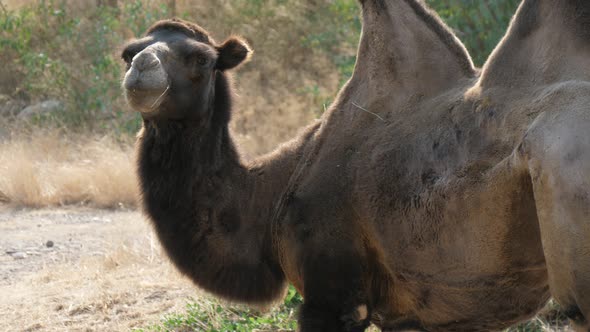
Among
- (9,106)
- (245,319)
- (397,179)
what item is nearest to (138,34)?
(9,106)

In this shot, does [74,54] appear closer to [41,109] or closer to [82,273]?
[41,109]

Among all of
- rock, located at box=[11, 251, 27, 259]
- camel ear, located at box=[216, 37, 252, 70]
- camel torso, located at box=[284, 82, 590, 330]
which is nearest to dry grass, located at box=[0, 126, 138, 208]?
rock, located at box=[11, 251, 27, 259]

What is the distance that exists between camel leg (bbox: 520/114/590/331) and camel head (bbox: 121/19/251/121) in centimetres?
220

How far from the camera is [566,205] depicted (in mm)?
3441

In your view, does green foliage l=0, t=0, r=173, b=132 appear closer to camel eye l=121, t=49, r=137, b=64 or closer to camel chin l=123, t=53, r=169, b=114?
camel eye l=121, t=49, r=137, b=64

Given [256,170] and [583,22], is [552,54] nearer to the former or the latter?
[583,22]

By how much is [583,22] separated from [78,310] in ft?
16.5

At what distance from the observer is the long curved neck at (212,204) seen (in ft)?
17.0

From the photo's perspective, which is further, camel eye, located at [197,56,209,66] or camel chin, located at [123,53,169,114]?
camel eye, located at [197,56,209,66]

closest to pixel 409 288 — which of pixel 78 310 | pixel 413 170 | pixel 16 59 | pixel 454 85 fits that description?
pixel 413 170

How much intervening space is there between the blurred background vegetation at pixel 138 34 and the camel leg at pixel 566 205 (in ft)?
34.6

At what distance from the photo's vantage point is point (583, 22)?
4078mm

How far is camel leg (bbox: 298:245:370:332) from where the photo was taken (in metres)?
4.67

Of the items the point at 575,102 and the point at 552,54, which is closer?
the point at 575,102
